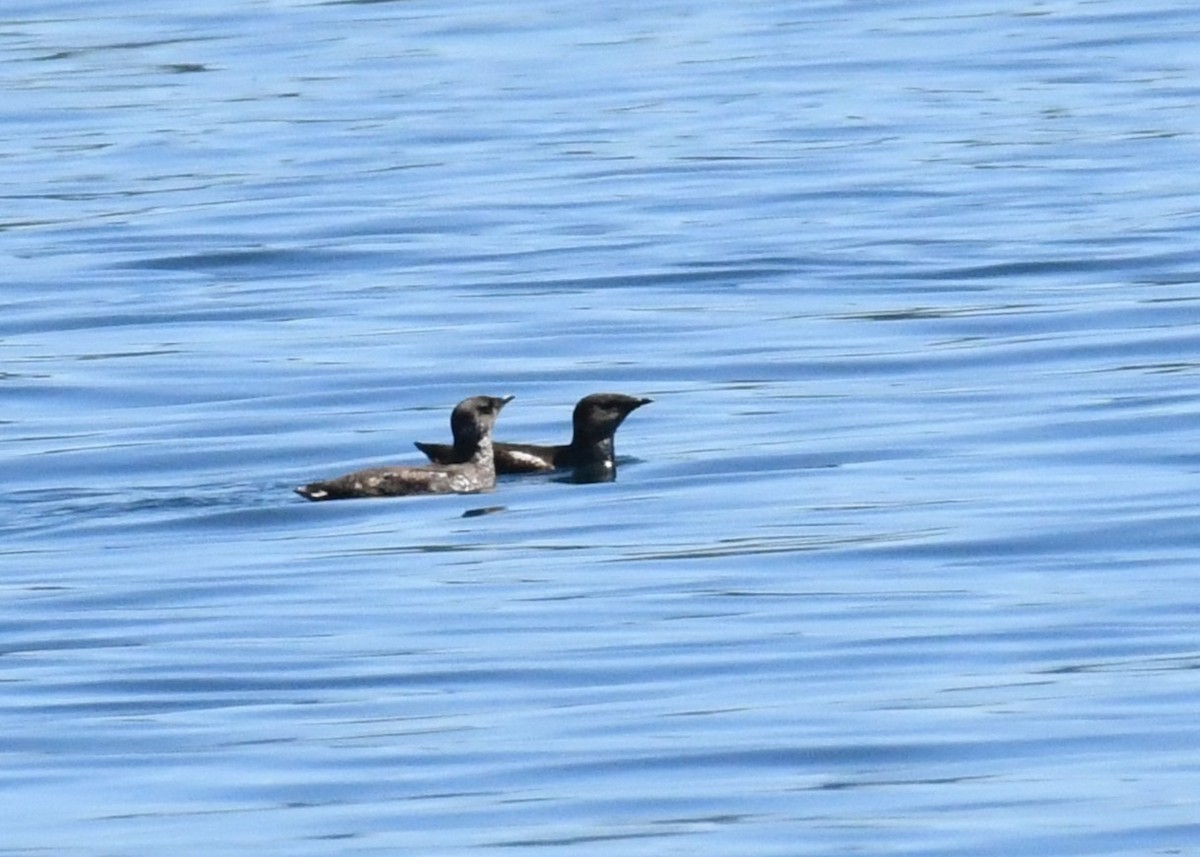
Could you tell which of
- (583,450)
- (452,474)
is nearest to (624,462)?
(583,450)

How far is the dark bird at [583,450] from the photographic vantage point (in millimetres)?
15953

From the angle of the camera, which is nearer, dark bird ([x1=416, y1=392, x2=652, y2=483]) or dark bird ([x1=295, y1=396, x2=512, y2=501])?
dark bird ([x1=295, y1=396, x2=512, y2=501])

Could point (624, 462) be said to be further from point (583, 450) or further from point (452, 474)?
point (452, 474)

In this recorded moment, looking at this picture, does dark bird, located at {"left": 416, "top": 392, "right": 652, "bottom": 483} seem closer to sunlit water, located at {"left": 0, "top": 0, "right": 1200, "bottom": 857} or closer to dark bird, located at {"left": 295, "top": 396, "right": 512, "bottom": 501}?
dark bird, located at {"left": 295, "top": 396, "right": 512, "bottom": 501}

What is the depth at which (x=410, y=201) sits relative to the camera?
89.6 ft

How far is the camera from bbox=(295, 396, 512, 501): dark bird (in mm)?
14789

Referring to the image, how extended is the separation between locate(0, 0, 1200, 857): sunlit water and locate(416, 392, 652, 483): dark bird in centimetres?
22

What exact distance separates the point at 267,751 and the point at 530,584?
295cm

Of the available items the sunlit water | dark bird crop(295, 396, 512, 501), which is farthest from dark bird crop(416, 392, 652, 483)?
the sunlit water

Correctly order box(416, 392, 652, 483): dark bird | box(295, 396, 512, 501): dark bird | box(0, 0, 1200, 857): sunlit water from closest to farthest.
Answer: box(0, 0, 1200, 857): sunlit water, box(295, 396, 512, 501): dark bird, box(416, 392, 652, 483): dark bird

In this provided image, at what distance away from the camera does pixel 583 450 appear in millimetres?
16109

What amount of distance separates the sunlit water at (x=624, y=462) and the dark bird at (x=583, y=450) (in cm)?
22

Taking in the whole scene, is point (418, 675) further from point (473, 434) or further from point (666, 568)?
point (473, 434)

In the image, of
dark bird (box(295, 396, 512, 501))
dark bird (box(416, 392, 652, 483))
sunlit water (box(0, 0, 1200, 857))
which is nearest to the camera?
sunlit water (box(0, 0, 1200, 857))
